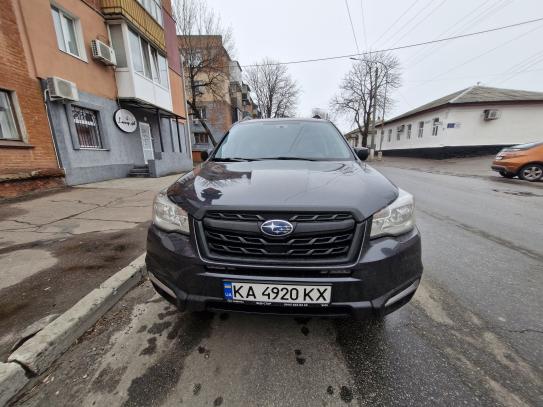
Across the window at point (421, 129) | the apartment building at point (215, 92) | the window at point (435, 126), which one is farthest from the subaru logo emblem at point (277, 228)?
the window at point (421, 129)

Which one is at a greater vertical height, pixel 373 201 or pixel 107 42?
pixel 107 42

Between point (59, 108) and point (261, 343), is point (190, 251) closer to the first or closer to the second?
point (261, 343)

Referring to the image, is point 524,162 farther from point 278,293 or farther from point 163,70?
point 163,70

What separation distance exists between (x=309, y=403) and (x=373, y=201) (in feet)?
3.88

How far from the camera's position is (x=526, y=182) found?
962 cm

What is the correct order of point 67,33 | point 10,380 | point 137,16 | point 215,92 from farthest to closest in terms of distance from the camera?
point 215,92, point 137,16, point 67,33, point 10,380

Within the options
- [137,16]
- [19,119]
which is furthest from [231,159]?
[137,16]

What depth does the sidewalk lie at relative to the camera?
2100 millimetres

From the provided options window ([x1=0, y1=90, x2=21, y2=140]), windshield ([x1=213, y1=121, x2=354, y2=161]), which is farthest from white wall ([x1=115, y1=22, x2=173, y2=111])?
windshield ([x1=213, y1=121, x2=354, y2=161])

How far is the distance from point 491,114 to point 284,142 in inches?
1058

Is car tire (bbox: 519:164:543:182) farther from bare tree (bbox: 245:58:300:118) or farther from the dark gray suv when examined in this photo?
bare tree (bbox: 245:58:300:118)

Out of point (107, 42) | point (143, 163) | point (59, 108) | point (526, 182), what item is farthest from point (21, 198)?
point (526, 182)

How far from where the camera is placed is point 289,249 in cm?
147

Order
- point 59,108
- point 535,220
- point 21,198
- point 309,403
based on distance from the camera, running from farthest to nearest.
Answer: point 59,108, point 21,198, point 535,220, point 309,403
